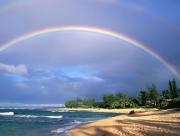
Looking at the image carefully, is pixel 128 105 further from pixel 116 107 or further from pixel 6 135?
pixel 6 135

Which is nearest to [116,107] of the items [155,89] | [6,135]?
[155,89]

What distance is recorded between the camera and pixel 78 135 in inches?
1319

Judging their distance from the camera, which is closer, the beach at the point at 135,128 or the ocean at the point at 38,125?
the beach at the point at 135,128

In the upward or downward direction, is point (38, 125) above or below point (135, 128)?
above

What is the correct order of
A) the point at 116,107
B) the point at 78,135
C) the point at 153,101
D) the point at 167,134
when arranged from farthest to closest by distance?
the point at 116,107 < the point at 153,101 < the point at 78,135 < the point at 167,134

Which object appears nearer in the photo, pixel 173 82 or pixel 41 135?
pixel 41 135

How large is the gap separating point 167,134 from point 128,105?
539 feet

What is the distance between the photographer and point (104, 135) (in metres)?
30.4

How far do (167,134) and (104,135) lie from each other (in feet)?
24.0

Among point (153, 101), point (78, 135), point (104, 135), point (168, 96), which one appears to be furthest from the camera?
point (153, 101)

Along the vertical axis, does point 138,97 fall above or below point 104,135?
above

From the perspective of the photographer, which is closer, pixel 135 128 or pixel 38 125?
pixel 135 128

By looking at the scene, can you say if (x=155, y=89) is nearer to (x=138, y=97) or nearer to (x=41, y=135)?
(x=138, y=97)

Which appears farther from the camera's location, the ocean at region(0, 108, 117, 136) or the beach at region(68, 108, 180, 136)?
the ocean at region(0, 108, 117, 136)
